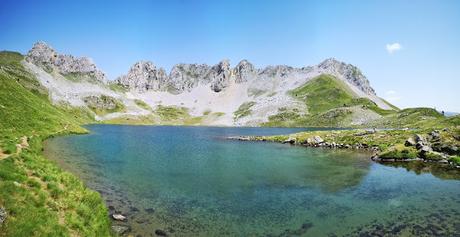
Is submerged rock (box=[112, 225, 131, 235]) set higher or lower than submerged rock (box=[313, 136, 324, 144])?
Answer: lower

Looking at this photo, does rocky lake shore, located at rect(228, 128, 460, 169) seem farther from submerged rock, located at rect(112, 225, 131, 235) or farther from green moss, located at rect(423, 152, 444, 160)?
submerged rock, located at rect(112, 225, 131, 235)

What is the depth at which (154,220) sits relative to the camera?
94.3 ft

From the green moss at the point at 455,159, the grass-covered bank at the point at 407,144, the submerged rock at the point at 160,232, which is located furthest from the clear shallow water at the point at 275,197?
the grass-covered bank at the point at 407,144

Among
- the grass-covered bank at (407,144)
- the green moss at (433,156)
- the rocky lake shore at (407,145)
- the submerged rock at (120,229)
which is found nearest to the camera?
the submerged rock at (120,229)

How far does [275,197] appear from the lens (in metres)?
39.0

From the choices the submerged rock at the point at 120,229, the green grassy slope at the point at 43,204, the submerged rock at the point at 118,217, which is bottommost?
the submerged rock at the point at 120,229

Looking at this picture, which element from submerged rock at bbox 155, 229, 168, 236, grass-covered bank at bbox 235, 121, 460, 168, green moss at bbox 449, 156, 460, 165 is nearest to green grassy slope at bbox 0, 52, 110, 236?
submerged rock at bbox 155, 229, 168, 236

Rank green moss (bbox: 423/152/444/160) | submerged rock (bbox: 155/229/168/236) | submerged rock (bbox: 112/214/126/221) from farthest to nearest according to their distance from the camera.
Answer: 1. green moss (bbox: 423/152/444/160)
2. submerged rock (bbox: 112/214/126/221)
3. submerged rock (bbox: 155/229/168/236)

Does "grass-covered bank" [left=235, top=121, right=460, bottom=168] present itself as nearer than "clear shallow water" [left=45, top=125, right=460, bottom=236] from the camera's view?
No

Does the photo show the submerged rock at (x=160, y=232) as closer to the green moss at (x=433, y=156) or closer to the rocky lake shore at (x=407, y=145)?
the rocky lake shore at (x=407, y=145)

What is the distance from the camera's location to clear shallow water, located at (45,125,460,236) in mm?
28180

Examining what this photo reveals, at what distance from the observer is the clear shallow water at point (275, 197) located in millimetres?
28180

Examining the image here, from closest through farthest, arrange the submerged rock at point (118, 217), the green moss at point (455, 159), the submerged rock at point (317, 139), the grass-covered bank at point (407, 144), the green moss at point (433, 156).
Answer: the submerged rock at point (118, 217) < the green moss at point (455, 159) < the green moss at point (433, 156) < the grass-covered bank at point (407, 144) < the submerged rock at point (317, 139)

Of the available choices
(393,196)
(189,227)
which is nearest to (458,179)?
(393,196)
